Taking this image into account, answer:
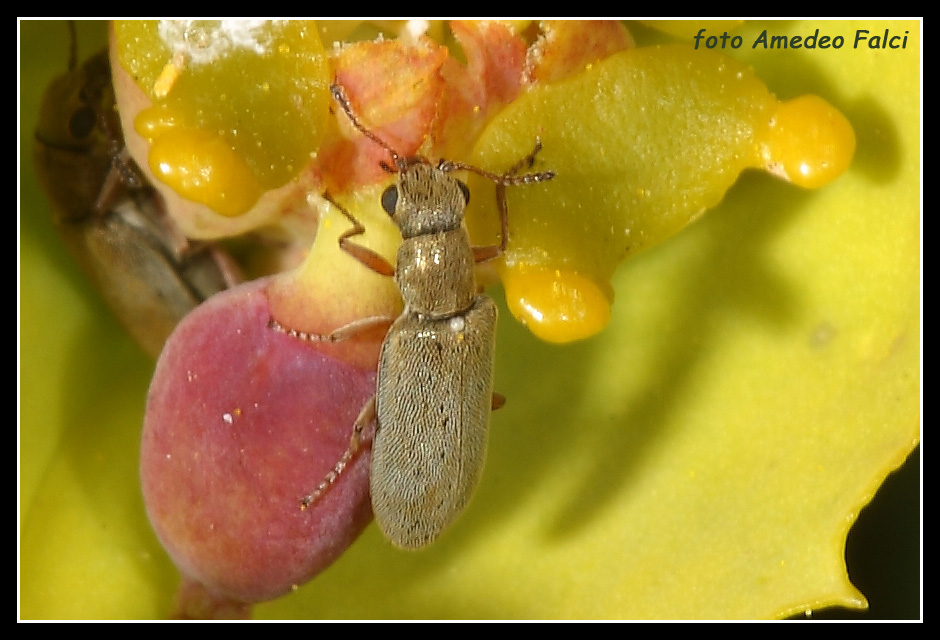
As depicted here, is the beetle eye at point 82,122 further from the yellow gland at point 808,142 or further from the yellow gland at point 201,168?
the yellow gland at point 808,142

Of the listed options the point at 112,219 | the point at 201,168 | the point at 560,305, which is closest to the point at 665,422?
the point at 560,305

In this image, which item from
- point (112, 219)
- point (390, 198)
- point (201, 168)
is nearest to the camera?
point (201, 168)

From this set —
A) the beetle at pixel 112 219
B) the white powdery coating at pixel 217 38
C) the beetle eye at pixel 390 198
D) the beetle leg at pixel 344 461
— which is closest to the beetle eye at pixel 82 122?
the beetle at pixel 112 219

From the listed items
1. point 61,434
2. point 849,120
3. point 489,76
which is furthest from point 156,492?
point 849,120

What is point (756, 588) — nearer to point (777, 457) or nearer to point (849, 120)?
point (777, 457)

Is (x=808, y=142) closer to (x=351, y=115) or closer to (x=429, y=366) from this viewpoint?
(x=351, y=115)

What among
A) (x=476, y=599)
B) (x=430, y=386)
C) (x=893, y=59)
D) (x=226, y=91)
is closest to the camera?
(x=226, y=91)

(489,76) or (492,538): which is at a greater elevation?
(489,76)

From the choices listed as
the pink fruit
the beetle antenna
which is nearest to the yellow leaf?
the pink fruit
